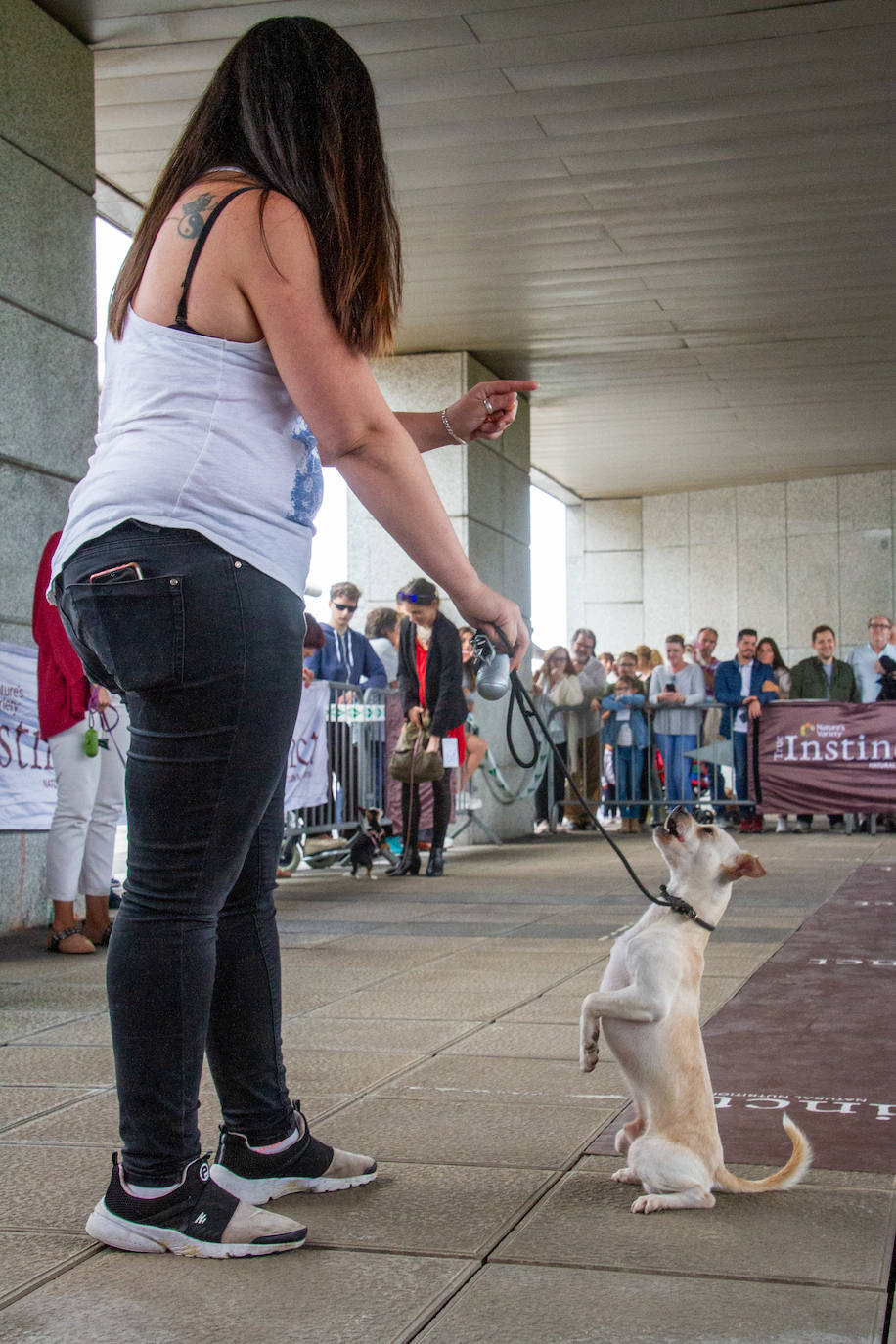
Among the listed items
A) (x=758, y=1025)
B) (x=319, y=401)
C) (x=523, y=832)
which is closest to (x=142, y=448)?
(x=319, y=401)

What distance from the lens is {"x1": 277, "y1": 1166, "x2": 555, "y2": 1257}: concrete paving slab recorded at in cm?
261

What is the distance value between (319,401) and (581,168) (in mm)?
8306

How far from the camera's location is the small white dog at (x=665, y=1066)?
283cm

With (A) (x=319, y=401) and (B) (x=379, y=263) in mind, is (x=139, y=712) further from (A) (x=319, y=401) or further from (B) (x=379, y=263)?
(B) (x=379, y=263)

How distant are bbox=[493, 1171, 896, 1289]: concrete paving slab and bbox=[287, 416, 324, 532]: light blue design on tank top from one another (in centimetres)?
136

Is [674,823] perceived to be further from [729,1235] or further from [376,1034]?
[376,1034]

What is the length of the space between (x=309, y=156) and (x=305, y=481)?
0.58 metres

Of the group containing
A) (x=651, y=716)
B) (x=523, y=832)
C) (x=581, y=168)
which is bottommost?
(x=523, y=832)

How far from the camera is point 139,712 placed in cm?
255

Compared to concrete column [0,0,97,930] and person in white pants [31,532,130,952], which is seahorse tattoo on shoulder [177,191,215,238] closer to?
person in white pants [31,532,130,952]

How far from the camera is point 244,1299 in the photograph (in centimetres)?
235

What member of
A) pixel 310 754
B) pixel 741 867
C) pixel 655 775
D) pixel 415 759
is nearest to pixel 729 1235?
pixel 741 867

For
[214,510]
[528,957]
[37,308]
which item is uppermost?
[37,308]

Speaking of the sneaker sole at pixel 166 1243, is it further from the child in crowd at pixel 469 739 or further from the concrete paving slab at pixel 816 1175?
the child in crowd at pixel 469 739
